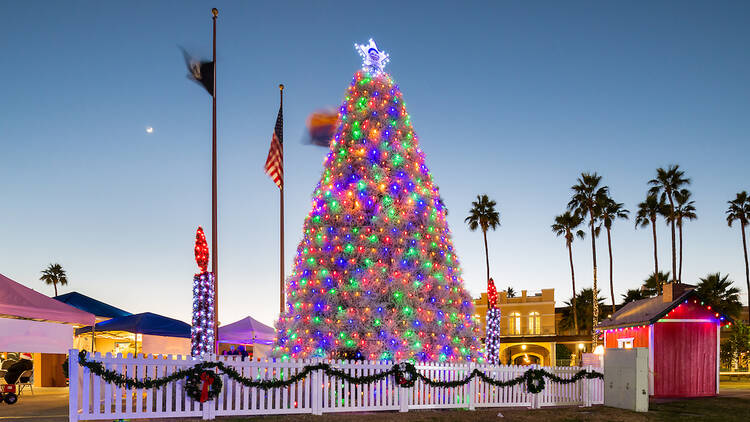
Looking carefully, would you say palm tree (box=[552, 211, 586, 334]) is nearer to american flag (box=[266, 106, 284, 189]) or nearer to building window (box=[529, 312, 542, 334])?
building window (box=[529, 312, 542, 334])

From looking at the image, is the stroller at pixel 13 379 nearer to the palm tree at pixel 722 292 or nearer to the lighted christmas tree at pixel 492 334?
the lighted christmas tree at pixel 492 334

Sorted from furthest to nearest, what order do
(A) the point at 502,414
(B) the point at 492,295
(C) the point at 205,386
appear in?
1. (B) the point at 492,295
2. (A) the point at 502,414
3. (C) the point at 205,386

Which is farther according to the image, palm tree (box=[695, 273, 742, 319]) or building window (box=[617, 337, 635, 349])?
palm tree (box=[695, 273, 742, 319])

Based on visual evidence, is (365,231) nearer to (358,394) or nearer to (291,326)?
(291,326)

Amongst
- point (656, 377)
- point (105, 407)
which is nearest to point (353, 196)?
point (105, 407)

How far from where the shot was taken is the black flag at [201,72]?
57.9 feet

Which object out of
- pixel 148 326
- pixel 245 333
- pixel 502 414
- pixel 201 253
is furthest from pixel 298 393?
pixel 245 333

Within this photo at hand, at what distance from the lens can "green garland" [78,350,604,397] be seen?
1034 cm

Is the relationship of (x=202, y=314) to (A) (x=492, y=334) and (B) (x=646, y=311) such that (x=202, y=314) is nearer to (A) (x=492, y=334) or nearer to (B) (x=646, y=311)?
(A) (x=492, y=334)

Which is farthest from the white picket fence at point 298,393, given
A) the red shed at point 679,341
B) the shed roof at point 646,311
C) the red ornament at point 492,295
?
the red ornament at point 492,295

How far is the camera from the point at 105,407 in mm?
10234

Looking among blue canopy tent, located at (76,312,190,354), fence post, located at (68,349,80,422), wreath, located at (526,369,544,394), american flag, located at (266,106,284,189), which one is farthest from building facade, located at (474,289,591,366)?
fence post, located at (68,349,80,422)

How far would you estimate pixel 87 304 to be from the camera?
23828 millimetres

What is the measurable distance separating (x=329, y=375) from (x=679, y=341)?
12.1 m
